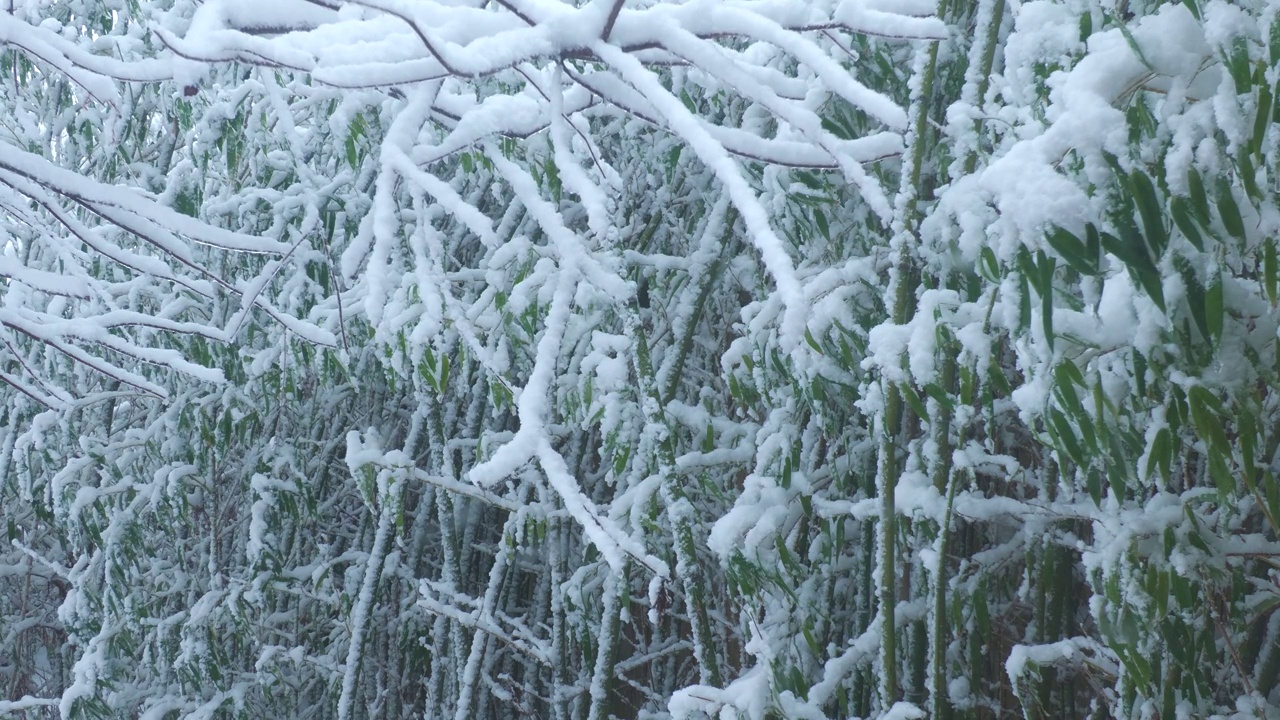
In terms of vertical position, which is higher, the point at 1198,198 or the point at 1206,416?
the point at 1198,198

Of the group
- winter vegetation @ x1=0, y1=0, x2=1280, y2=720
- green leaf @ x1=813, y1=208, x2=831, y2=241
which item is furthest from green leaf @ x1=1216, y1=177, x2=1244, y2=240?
green leaf @ x1=813, y1=208, x2=831, y2=241

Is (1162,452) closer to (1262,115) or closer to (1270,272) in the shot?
(1270,272)

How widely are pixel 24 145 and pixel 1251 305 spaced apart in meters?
→ 3.30

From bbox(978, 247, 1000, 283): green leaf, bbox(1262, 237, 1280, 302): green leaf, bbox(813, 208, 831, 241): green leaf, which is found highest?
bbox(813, 208, 831, 241): green leaf

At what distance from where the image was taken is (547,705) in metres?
2.55

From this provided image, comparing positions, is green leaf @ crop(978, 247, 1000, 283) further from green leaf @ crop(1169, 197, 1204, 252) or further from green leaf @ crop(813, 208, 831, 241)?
green leaf @ crop(813, 208, 831, 241)

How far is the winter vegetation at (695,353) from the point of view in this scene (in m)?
0.88

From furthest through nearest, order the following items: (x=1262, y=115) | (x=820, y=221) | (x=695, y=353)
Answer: (x=695, y=353) < (x=820, y=221) < (x=1262, y=115)

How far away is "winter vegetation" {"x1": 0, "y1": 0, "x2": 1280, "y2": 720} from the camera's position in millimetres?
875

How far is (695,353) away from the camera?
216 centimetres

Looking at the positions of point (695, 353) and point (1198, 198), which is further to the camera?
point (695, 353)

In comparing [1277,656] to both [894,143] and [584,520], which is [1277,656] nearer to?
[894,143]

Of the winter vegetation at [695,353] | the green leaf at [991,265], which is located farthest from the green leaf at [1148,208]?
the green leaf at [991,265]

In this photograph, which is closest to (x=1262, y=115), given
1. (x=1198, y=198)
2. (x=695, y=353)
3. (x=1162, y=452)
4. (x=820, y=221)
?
(x=1198, y=198)
